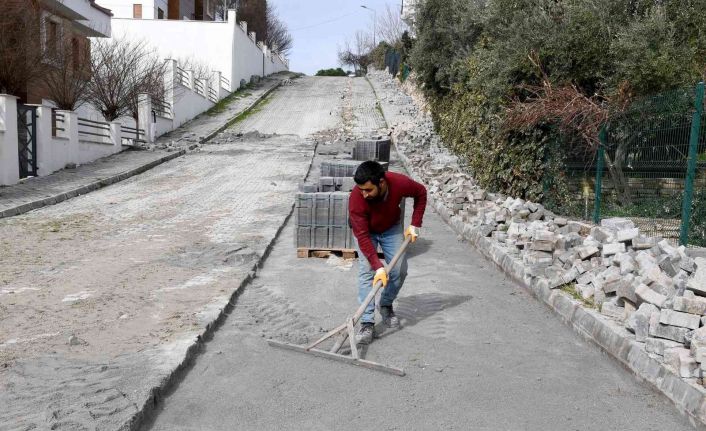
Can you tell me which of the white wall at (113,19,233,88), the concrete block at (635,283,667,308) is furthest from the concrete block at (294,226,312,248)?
the white wall at (113,19,233,88)

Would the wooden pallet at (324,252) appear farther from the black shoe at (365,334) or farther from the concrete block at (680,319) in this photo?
the concrete block at (680,319)

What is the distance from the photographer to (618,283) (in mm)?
5656

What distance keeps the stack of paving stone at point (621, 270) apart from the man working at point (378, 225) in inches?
70.8

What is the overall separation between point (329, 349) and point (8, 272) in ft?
14.5

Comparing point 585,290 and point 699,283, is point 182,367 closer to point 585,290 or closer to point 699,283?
point 585,290

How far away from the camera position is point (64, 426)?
3.61 m

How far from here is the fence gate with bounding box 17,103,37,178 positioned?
51.2 feet

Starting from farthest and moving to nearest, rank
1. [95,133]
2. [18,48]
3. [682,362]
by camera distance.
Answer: [95,133], [18,48], [682,362]

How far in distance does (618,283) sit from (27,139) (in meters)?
14.7

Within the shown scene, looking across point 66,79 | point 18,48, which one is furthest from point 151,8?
point 18,48

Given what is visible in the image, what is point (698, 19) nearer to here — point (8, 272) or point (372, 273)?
point (372, 273)

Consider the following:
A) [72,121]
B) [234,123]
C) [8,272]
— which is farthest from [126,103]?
[8,272]

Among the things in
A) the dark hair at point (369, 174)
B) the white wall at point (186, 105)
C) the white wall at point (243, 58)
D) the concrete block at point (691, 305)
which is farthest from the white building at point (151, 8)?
the concrete block at point (691, 305)

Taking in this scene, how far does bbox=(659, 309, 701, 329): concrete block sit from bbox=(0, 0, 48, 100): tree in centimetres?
1814
